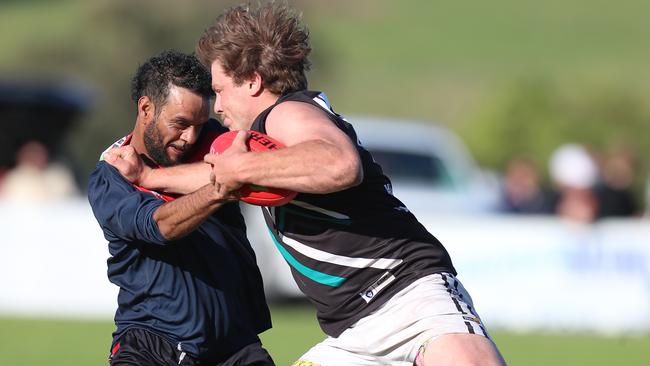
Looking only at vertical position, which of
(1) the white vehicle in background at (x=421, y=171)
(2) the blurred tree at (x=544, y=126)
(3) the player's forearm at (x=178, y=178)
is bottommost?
(3) the player's forearm at (x=178, y=178)

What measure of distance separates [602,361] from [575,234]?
317 cm

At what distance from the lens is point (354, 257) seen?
5.08 meters

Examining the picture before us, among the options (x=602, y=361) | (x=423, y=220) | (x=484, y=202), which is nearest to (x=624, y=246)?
(x=423, y=220)

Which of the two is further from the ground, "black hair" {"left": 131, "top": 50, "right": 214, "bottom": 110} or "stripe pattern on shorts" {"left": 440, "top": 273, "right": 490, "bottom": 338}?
"black hair" {"left": 131, "top": 50, "right": 214, "bottom": 110}

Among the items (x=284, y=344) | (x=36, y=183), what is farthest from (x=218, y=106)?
(x=36, y=183)

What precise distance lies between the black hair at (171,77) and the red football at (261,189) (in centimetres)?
64

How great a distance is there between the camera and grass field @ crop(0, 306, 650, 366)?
33.8ft

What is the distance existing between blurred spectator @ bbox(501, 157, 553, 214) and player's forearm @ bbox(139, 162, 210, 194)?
39.2 ft

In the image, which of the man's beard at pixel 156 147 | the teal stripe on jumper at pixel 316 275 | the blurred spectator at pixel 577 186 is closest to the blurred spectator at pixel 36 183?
the blurred spectator at pixel 577 186

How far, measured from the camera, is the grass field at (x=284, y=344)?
10297mm

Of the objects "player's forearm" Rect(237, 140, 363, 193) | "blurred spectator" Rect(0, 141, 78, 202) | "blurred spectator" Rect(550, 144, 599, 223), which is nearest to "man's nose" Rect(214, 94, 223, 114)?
"player's forearm" Rect(237, 140, 363, 193)

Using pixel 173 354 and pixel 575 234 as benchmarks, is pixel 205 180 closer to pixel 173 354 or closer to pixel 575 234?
pixel 173 354

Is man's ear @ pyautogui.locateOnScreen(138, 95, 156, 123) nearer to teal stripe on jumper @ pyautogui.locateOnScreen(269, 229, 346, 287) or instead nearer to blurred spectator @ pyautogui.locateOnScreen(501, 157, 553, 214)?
teal stripe on jumper @ pyautogui.locateOnScreen(269, 229, 346, 287)

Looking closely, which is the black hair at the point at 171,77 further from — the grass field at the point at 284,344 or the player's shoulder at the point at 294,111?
the grass field at the point at 284,344
